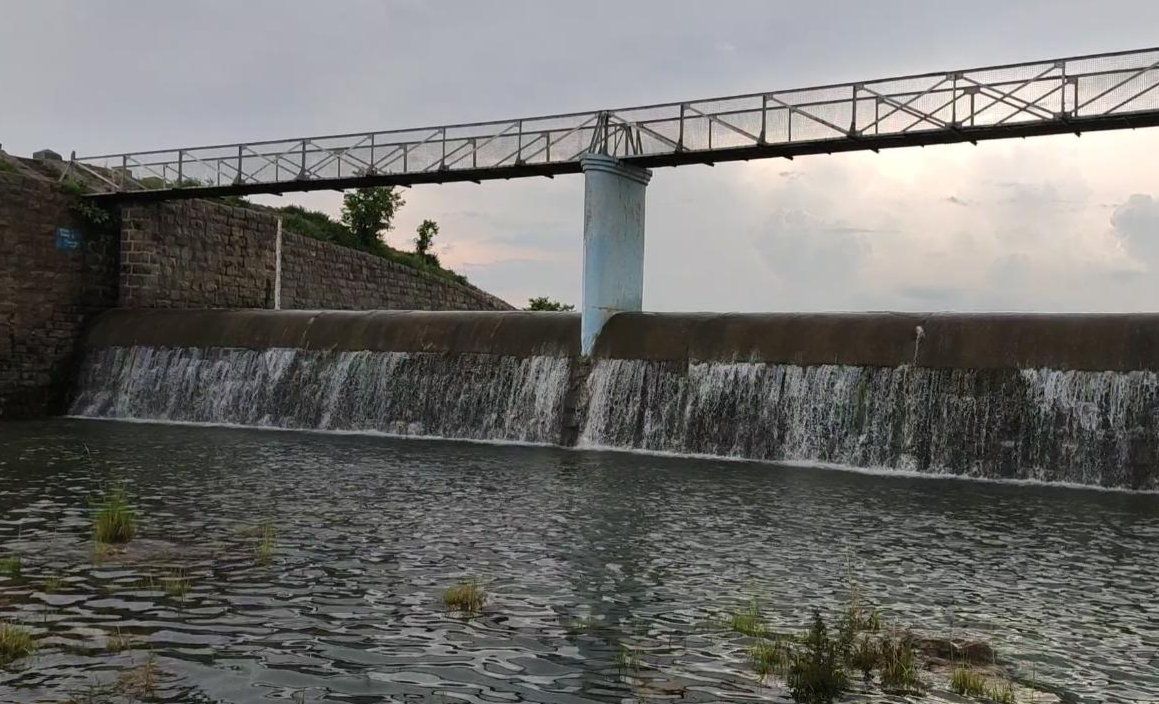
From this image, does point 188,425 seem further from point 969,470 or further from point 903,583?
point 903,583

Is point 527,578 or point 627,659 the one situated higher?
point 527,578

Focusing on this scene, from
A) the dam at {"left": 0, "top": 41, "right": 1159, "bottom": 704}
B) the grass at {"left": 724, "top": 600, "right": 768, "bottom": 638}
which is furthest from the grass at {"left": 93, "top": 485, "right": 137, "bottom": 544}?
the grass at {"left": 724, "top": 600, "right": 768, "bottom": 638}

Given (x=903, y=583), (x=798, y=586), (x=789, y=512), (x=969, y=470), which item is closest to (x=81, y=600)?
(x=798, y=586)

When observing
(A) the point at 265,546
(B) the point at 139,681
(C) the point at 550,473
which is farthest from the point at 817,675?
(C) the point at 550,473

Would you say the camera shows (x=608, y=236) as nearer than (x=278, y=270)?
Yes

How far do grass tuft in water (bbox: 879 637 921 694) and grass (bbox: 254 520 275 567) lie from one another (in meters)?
5.57

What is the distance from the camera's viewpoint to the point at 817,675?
6.42 metres

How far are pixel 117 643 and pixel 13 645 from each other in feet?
1.98

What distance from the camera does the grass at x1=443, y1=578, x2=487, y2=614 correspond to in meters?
8.25

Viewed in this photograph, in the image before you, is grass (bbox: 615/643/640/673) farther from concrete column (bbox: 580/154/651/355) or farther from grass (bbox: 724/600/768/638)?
concrete column (bbox: 580/154/651/355)

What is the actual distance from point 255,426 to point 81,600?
20138 millimetres

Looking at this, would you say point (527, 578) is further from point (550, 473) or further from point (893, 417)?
point (893, 417)

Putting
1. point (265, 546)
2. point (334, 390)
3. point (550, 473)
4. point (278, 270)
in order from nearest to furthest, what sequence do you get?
point (265, 546) → point (550, 473) → point (334, 390) → point (278, 270)

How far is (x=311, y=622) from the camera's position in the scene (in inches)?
307
